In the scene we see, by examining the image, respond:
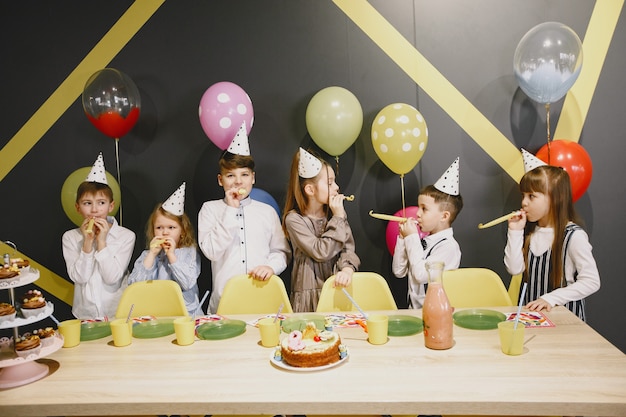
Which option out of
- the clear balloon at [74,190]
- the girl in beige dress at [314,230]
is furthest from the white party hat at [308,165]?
the clear balloon at [74,190]

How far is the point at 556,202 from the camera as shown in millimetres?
2576

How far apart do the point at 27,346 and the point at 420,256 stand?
177cm

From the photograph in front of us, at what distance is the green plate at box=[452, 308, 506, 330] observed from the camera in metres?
1.88

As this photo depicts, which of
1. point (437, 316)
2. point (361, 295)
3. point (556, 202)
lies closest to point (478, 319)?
point (437, 316)

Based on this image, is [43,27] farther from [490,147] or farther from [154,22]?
[490,147]

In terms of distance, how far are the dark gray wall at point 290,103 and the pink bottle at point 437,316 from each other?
5.44 ft

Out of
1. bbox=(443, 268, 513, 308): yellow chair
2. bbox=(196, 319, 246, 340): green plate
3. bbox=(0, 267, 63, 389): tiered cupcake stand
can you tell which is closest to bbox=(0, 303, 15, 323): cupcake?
bbox=(0, 267, 63, 389): tiered cupcake stand

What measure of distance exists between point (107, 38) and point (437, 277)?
9.69 feet

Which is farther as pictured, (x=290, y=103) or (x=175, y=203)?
(x=290, y=103)

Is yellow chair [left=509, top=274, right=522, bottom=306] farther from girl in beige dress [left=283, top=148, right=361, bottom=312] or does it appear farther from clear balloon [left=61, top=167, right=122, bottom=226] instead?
clear balloon [left=61, top=167, right=122, bottom=226]

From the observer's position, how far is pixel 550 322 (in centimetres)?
190

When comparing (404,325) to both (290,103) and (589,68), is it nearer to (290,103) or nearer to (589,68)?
(290,103)

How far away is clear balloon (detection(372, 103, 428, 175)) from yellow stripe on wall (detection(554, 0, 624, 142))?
3.46 feet

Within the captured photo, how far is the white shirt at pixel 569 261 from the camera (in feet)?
7.78
